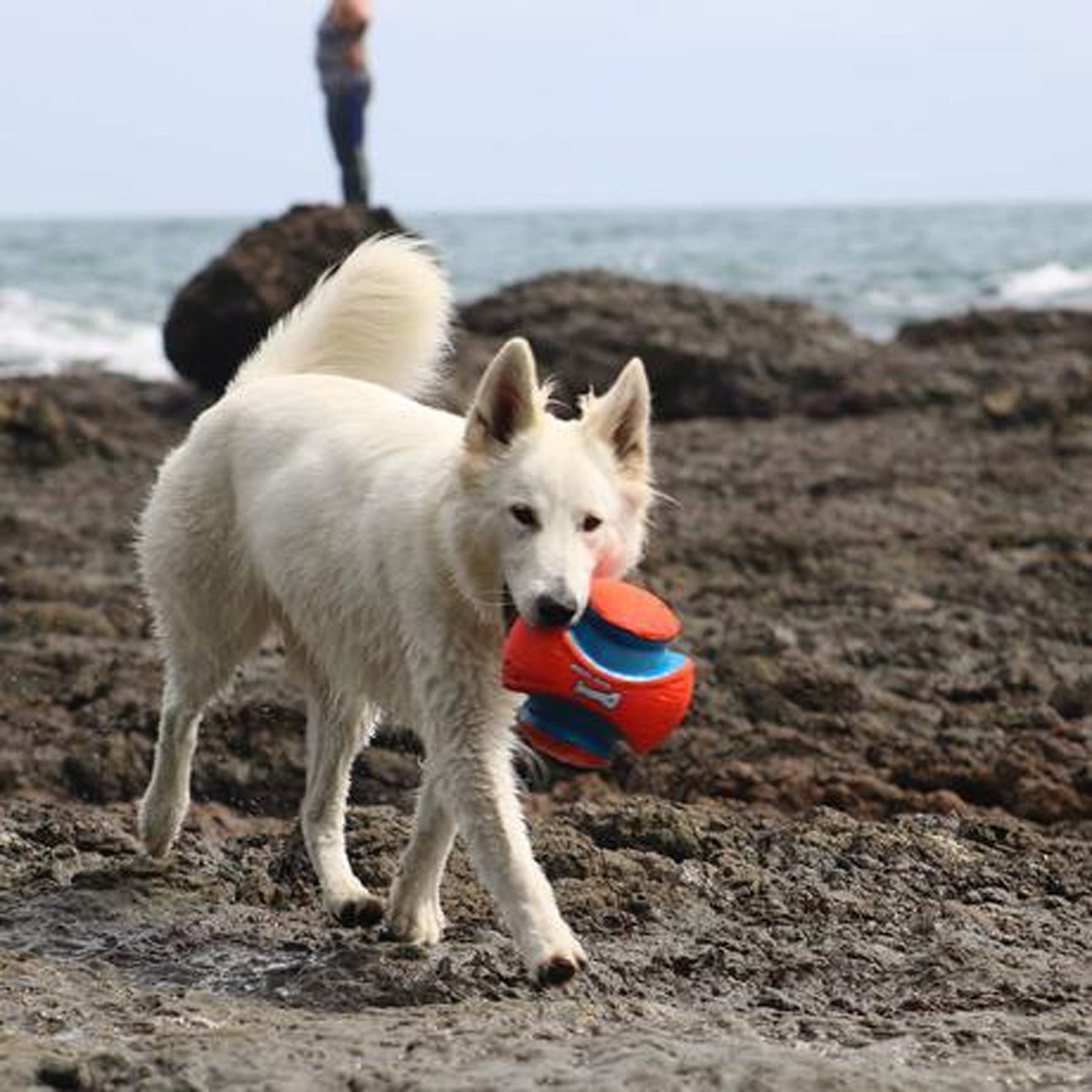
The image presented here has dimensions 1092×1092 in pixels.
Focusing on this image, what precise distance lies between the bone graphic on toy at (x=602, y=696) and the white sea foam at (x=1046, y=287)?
2938 cm

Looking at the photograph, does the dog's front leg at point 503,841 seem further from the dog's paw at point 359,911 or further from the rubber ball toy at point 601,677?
the dog's paw at point 359,911

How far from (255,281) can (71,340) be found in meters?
13.2

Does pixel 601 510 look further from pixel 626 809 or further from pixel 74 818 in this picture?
pixel 74 818

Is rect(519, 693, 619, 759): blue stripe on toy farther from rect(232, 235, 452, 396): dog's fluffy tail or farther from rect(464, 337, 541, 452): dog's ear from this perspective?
rect(232, 235, 452, 396): dog's fluffy tail

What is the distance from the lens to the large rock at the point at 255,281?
15.5 metres

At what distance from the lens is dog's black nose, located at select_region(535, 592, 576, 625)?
4703 millimetres

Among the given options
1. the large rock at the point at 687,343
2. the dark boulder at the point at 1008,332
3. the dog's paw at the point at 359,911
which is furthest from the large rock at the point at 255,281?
the dog's paw at the point at 359,911

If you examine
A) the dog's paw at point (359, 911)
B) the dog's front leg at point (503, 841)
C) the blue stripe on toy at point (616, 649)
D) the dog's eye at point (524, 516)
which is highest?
the dog's eye at point (524, 516)

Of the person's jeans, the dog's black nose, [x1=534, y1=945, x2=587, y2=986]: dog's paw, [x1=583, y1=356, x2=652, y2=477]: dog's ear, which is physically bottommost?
[x1=534, y1=945, x2=587, y2=986]: dog's paw

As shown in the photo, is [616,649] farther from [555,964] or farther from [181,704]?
[181,704]

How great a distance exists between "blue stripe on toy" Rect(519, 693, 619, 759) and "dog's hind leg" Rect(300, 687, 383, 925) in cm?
89

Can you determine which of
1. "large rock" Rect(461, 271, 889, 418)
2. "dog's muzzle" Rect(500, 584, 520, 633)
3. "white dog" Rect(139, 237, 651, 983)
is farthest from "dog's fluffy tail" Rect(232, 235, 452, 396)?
"large rock" Rect(461, 271, 889, 418)

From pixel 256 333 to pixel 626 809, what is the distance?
10162 millimetres

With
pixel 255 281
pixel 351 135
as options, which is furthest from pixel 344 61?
pixel 255 281
